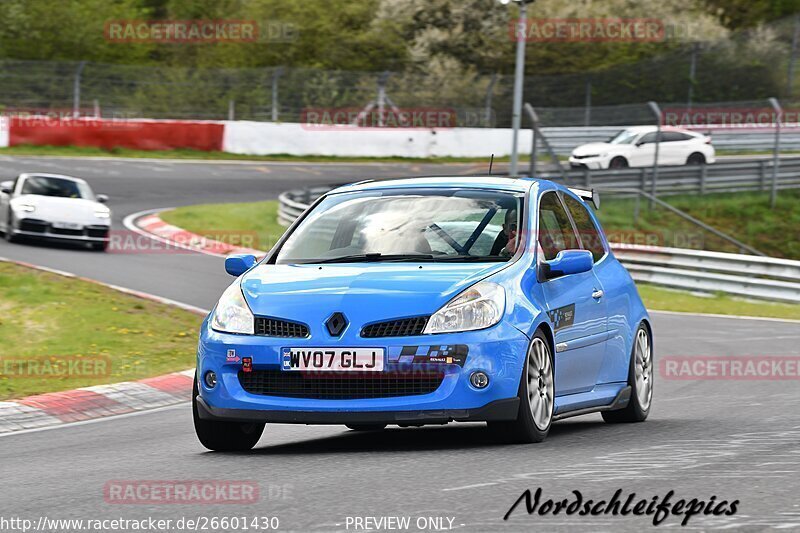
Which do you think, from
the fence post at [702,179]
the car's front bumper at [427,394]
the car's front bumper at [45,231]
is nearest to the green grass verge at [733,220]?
the fence post at [702,179]

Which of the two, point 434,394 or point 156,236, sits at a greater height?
point 434,394

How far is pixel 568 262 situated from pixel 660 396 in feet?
11.9

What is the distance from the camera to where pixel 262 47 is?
60.5 meters

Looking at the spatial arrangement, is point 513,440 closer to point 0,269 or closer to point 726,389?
point 726,389

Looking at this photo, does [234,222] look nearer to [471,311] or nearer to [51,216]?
[51,216]

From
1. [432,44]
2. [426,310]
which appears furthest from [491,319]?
[432,44]

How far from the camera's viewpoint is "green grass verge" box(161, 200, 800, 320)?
22.0 m

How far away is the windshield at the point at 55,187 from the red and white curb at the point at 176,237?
1.80 m

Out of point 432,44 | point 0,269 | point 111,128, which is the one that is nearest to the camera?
point 0,269

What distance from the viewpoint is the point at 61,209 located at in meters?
24.1

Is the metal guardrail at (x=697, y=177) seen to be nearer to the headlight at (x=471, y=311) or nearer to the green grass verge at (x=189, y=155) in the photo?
the green grass verge at (x=189, y=155)

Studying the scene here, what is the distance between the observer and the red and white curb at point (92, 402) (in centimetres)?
1045

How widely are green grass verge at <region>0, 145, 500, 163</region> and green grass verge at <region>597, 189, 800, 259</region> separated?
12653 millimetres

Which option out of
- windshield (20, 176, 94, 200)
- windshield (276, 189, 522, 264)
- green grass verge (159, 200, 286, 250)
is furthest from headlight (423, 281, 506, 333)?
green grass verge (159, 200, 286, 250)
